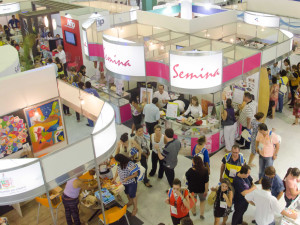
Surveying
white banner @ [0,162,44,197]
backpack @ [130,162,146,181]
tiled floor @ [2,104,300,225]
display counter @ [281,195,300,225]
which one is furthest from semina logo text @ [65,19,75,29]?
display counter @ [281,195,300,225]

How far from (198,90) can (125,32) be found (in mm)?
4095

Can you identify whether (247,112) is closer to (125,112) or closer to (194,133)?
(194,133)

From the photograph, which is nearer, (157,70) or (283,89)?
(157,70)

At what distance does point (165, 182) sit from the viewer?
6340 millimetres

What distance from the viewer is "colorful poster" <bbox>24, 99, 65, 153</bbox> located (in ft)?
19.0

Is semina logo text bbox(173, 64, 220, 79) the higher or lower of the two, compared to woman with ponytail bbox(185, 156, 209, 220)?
higher

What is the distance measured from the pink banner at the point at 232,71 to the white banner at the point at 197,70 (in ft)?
0.57

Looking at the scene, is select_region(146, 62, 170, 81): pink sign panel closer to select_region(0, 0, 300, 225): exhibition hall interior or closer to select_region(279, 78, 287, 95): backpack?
select_region(0, 0, 300, 225): exhibition hall interior

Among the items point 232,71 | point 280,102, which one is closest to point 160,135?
point 232,71

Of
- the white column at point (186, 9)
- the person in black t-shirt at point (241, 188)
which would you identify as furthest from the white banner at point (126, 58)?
the white column at point (186, 9)

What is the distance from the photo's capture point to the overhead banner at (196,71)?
5973 mm

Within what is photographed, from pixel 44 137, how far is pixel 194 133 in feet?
9.27

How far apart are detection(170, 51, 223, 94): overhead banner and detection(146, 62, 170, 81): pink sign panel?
0.30m

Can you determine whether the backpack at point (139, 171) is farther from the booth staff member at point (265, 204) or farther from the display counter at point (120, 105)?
the display counter at point (120, 105)
